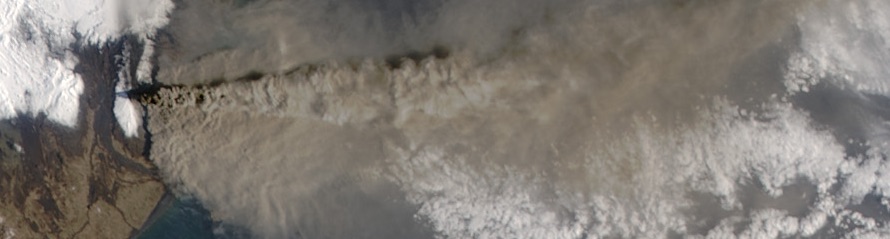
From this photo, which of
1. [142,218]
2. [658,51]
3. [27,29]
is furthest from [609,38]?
[27,29]

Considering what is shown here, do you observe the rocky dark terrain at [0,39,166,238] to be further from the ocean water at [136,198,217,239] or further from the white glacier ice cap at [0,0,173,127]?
the white glacier ice cap at [0,0,173,127]

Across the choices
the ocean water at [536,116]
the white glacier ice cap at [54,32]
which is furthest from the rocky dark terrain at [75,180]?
the ocean water at [536,116]

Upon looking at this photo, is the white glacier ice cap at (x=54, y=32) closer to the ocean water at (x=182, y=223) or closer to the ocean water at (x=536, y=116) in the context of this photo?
the ocean water at (x=536, y=116)

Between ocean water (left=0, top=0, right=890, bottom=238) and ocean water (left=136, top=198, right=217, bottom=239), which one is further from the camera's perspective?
ocean water (left=136, top=198, right=217, bottom=239)

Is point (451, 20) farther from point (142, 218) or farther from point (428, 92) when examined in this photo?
point (142, 218)

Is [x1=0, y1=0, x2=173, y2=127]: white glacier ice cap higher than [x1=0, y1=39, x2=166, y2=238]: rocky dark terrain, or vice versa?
[x1=0, y1=0, x2=173, y2=127]: white glacier ice cap

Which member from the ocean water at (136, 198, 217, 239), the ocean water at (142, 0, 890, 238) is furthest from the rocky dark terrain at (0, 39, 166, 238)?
the ocean water at (142, 0, 890, 238)

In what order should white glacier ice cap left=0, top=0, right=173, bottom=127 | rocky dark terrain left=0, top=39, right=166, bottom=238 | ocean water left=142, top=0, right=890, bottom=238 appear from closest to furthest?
1. ocean water left=142, top=0, right=890, bottom=238
2. white glacier ice cap left=0, top=0, right=173, bottom=127
3. rocky dark terrain left=0, top=39, right=166, bottom=238

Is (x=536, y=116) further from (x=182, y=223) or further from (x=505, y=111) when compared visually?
(x=182, y=223)
